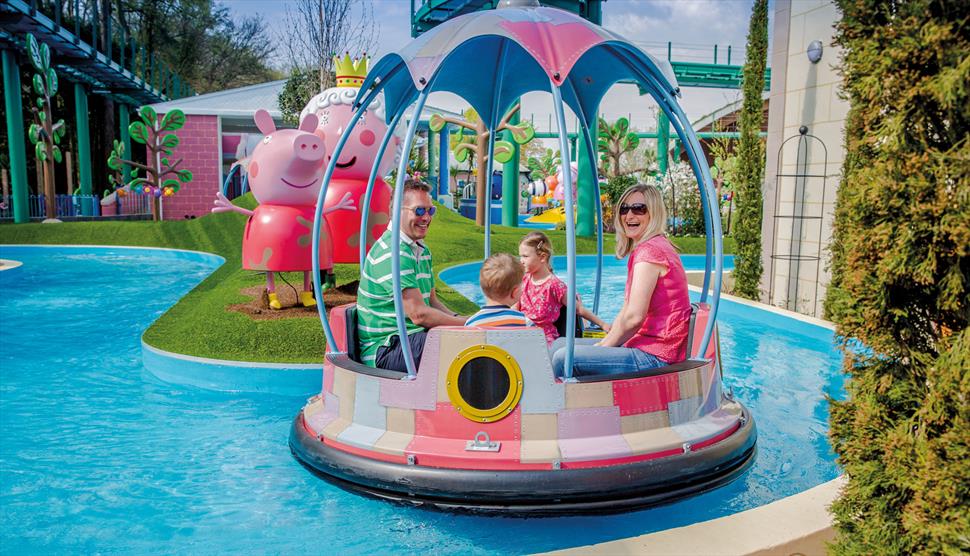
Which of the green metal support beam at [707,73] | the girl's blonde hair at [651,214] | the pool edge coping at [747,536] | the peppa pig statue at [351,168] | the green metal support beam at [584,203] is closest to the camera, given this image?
the pool edge coping at [747,536]

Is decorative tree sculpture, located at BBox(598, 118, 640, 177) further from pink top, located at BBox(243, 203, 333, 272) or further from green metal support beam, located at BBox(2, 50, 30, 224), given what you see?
pink top, located at BBox(243, 203, 333, 272)

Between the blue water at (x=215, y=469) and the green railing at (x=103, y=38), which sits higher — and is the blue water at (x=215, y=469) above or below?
below

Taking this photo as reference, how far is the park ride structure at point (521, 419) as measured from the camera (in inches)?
120

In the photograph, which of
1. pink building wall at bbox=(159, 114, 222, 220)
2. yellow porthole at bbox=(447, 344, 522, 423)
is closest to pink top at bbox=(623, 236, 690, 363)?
yellow porthole at bbox=(447, 344, 522, 423)

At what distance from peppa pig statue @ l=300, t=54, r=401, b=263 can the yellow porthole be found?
Result: 4304mm

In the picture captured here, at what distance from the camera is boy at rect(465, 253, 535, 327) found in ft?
10.9

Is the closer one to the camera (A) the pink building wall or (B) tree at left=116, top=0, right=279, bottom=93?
(A) the pink building wall

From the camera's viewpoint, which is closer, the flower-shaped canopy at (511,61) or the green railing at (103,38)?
the flower-shaped canopy at (511,61)

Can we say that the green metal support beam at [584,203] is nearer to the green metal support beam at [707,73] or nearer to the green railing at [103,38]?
the green metal support beam at [707,73]

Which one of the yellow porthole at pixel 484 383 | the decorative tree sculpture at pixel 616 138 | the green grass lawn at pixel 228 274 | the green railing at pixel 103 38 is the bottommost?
the green grass lawn at pixel 228 274

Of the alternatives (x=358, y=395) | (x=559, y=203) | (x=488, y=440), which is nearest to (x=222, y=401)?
(x=358, y=395)

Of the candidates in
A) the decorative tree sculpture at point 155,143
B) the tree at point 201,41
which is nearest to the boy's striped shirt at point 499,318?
the decorative tree sculpture at point 155,143

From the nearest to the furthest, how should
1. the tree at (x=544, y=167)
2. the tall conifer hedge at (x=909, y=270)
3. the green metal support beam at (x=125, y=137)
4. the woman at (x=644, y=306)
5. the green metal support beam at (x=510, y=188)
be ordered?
the tall conifer hedge at (x=909, y=270) < the woman at (x=644, y=306) < the green metal support beam at (x=510, y=188) < the green metal support beam at (x=125, y=137) < the tree at (x=544, y=167)

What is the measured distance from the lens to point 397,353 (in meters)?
3.68
